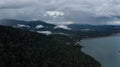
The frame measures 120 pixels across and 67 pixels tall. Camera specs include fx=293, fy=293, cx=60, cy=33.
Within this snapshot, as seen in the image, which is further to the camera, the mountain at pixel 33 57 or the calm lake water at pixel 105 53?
the calm lake water at pixel 105 53

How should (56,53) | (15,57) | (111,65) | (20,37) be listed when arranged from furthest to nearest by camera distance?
(20,37) → (56,53) → (111,65) → (15,57)

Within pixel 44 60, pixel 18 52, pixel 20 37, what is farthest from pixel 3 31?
pixel 44 60

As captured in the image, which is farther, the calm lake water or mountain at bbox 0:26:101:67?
the calm lake water

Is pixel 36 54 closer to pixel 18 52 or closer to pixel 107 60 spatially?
pixel 18 52

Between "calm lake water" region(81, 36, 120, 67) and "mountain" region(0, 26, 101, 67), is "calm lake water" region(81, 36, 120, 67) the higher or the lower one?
the lower one

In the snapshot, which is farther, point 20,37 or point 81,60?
point 20,37

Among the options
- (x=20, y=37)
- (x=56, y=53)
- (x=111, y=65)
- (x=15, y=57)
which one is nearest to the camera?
(x=15, y=57)

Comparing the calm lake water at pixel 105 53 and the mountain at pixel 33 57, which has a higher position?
the mountain at pixel 33 57

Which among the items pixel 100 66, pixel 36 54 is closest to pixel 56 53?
pixel 36 54

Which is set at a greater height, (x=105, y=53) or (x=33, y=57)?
(x=33, y=57)

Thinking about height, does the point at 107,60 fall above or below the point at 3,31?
below

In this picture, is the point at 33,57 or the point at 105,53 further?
the point at 105,53
